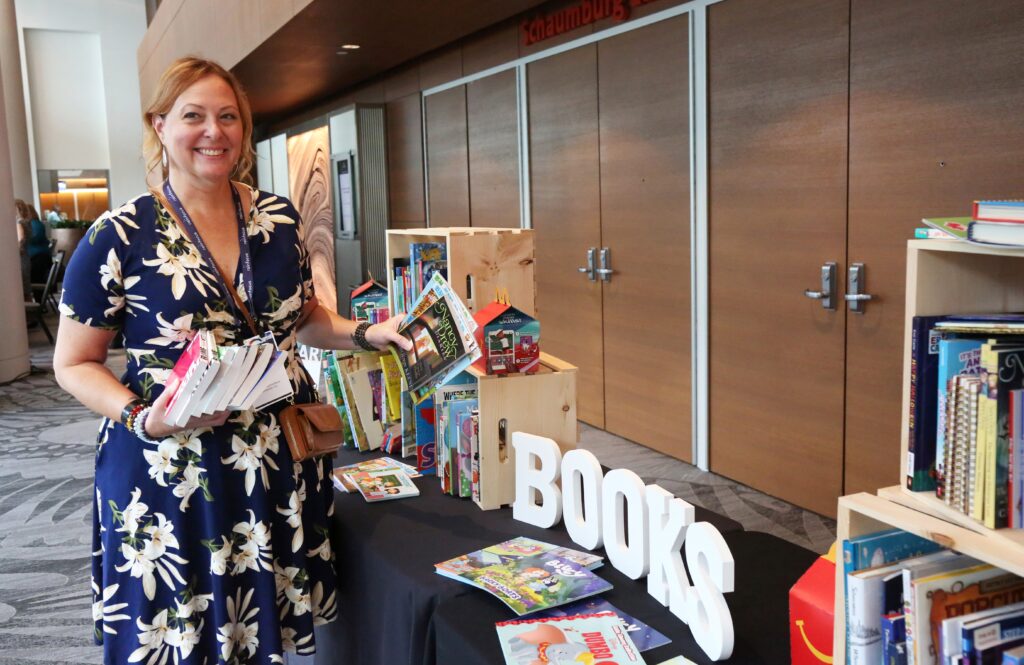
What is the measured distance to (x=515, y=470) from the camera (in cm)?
209

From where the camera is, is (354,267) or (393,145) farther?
(354,267)

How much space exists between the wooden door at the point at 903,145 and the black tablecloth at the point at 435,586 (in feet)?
6.40

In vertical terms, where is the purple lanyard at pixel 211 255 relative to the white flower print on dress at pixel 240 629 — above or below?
above

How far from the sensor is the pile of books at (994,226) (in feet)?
3.40

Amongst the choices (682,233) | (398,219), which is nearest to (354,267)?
(398,219)

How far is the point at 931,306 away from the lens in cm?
119

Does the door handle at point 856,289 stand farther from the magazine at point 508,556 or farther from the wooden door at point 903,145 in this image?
the magazine at point 508,556

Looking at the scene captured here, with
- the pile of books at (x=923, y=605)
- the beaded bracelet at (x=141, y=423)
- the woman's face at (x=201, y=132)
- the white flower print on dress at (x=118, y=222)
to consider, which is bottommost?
the pile of books at (x=923, y=605)

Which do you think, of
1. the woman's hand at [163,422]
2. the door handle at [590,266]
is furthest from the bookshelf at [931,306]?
the door handle at [590,266]

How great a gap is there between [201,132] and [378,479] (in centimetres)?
102

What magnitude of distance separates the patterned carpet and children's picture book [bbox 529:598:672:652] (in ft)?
4.02

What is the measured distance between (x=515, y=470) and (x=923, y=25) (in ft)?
8.17

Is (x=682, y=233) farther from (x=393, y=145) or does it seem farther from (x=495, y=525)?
(x=393, y=145)

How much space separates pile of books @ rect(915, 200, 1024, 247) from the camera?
40.8 inches
